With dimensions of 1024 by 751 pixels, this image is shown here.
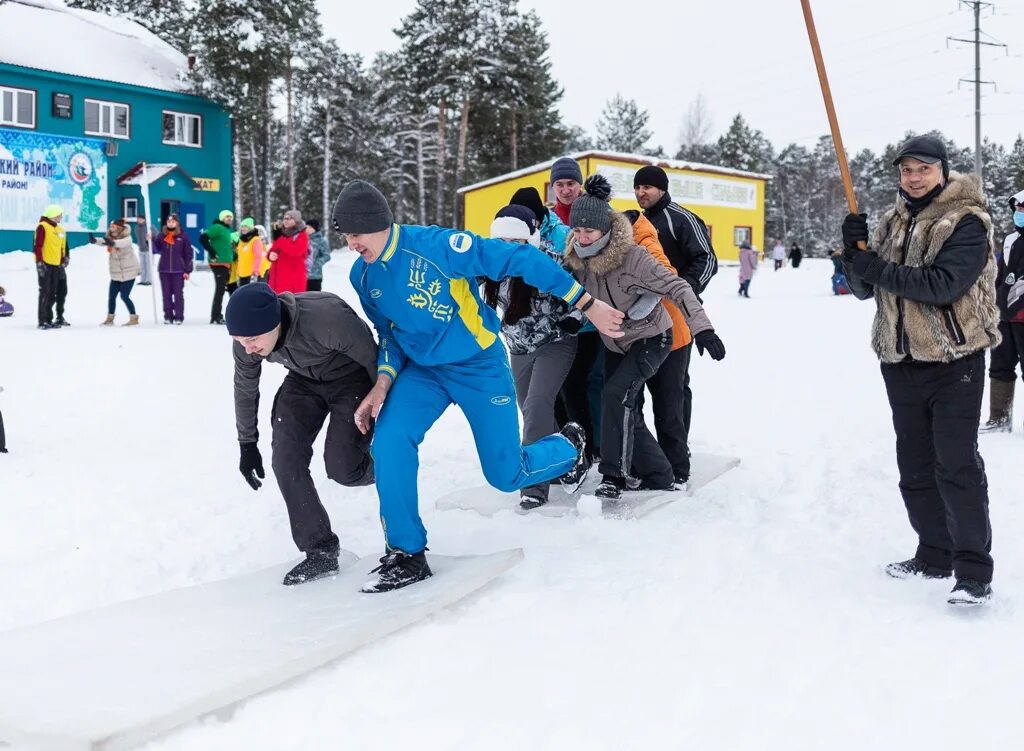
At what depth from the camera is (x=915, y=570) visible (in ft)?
13.2

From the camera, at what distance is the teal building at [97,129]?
2834cm

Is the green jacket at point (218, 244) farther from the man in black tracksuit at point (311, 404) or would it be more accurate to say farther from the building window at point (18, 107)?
the building window at point (18, 107)

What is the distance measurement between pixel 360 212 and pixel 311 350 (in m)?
0.63

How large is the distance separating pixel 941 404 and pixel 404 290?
223 centimetres

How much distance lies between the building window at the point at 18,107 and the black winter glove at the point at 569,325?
2886 cm

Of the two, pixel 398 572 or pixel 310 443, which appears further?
pixel 310 443

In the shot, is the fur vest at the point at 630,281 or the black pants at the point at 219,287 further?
the black pants at the point at 219,287

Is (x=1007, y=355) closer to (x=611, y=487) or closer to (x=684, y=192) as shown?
(x=611, y=487)

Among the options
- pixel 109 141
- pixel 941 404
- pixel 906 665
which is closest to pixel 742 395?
pixel 941 404

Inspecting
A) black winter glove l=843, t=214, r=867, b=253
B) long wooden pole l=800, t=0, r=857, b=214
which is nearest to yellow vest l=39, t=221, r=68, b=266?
long wooden pole l=800, t=0, r=857, b=214

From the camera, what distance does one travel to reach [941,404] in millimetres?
3643

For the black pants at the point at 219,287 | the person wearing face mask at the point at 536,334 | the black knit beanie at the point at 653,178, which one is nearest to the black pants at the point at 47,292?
the black pants at the point at 219,287

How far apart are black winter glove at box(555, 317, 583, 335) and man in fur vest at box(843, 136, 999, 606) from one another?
5.48 feet

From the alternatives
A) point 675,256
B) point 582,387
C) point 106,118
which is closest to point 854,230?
point 675,256
